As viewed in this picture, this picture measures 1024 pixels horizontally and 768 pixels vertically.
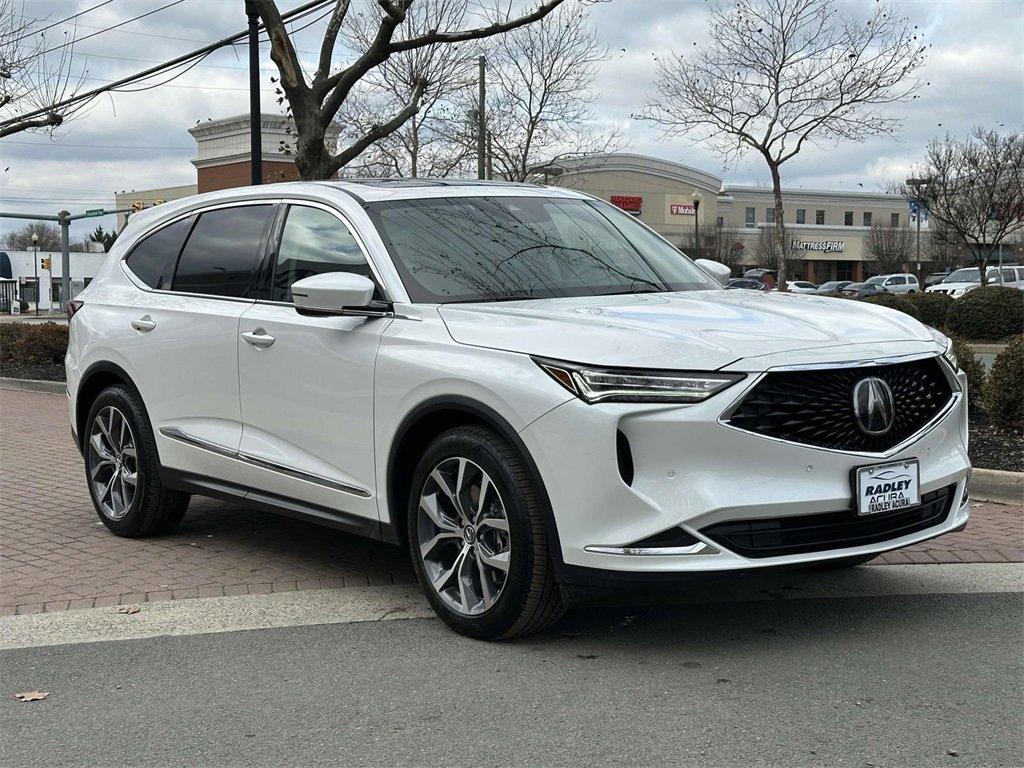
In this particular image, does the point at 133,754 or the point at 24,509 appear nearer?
the point at 133,754

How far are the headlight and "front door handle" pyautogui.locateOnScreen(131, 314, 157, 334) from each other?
313 cm

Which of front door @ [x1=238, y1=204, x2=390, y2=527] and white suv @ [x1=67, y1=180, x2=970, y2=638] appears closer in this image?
white suv @ [x1=67, y1=180, x2=970, y2=638]

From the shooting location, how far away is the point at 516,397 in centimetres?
438

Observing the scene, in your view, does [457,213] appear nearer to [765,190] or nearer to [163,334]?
[163,334]

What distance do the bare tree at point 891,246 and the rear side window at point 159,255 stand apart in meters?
78.7

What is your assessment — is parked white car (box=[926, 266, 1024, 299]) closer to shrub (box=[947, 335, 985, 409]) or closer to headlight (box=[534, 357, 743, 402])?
shrub (box=[947, 335, 985, 409])

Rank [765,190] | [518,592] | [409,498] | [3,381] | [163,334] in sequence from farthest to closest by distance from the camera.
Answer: [765,190]
[3,381]
[163,334]
[409,498]
[518,592]

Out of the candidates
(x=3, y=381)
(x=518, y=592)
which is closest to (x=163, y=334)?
(x=518, y=592)

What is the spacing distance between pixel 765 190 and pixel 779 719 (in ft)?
308

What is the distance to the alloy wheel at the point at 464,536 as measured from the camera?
4582 millimetres

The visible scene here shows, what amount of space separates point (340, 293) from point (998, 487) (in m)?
4.78

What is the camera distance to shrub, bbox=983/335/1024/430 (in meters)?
8.80

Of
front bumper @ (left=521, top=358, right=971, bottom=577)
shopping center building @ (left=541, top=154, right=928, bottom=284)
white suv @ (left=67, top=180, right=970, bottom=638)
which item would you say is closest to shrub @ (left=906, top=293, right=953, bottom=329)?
white suv @ (left=67, top=180, right=970, bottom=638)

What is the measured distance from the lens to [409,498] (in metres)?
4.98
